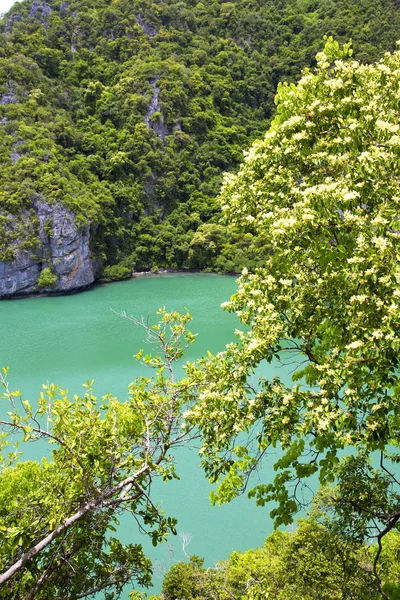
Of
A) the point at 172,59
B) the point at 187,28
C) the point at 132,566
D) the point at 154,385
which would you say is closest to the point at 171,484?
the point at 132,566

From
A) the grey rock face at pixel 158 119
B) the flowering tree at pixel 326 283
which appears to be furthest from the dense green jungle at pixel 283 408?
the grey rock face at pixel 158 119

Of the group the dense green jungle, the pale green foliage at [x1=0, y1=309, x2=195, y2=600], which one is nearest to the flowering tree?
the dense green jungle

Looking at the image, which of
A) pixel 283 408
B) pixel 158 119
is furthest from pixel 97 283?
pixel 283 408

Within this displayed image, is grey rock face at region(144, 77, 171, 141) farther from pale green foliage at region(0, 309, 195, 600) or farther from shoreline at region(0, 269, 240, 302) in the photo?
pale green foliage at region(0, 309, 195, 600)

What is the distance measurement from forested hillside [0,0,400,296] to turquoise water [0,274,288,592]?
3.87 m

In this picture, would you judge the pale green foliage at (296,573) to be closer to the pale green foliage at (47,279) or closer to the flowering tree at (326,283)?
the flowering tree at (326,283)

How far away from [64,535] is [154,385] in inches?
54.7

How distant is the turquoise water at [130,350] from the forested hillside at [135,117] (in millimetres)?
3874

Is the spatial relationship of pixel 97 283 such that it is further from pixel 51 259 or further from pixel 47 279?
pixel 47 279

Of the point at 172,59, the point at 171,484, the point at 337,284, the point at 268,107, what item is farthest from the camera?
the point at 268,107

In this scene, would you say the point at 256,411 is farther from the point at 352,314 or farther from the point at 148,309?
the point at 148,309

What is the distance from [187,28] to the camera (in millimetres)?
61219

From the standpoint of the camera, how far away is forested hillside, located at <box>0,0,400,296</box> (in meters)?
34.6

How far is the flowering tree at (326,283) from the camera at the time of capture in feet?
9.49
